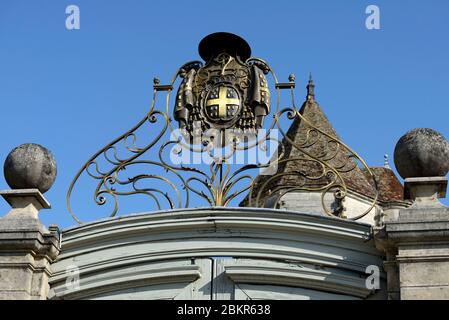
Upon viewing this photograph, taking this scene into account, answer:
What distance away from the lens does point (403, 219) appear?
306 inches

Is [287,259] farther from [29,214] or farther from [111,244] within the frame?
[29,214]

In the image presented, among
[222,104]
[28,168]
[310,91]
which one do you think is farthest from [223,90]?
[310,91]

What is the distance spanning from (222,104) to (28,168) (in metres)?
1.73

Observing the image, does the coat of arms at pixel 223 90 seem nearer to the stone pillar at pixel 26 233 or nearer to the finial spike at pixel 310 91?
the stone pillar at pixel 26 233

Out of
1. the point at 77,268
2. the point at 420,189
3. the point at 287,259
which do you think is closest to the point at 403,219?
the point at 420,189

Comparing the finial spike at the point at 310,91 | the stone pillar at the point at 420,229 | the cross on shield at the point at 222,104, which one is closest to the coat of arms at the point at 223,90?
the cross on shield at the point at 222,104

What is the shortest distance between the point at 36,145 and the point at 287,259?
2317 millimetres

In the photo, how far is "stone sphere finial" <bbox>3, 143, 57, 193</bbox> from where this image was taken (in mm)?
8359

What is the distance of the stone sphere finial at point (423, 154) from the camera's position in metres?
7.95

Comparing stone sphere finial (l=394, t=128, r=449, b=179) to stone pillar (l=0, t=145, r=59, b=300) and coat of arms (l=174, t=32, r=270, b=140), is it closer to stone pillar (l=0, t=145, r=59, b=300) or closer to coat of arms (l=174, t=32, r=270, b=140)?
coat of arms (l=174, t=32, r=270, b=140)

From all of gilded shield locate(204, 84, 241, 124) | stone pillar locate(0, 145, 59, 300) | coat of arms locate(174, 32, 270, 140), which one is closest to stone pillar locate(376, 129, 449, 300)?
coat of arms locate(174, 32, 270, 140)

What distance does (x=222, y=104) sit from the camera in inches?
343

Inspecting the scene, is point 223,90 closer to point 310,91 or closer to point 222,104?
point 222,104

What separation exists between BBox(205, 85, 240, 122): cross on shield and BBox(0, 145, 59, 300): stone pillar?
144 centimetres
